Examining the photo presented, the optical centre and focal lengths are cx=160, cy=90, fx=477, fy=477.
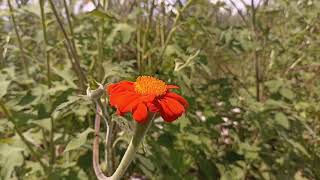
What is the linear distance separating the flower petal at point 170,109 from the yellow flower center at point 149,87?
0.9 inches

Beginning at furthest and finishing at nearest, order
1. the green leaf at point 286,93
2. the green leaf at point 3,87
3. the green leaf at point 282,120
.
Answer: the green leaf at point 286,93 → the green leaf at point 282,120 → the green leaf at point 3,87

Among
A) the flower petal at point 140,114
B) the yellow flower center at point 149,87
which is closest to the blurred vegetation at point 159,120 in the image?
the yellow flower center at point 149,87

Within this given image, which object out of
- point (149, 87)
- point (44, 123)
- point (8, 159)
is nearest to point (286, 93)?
point (44, 123)

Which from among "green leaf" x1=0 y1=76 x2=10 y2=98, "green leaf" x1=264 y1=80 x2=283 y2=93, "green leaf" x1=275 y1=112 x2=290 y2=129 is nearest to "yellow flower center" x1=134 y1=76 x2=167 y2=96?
"green leaf" x1=0 y1=76 x2=10 y2=98

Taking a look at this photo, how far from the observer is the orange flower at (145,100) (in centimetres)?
92

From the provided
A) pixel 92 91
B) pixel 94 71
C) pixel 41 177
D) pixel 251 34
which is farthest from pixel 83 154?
pixel 251 34

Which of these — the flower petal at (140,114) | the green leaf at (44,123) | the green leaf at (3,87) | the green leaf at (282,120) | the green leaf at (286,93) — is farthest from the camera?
the green leaf at (286,93)

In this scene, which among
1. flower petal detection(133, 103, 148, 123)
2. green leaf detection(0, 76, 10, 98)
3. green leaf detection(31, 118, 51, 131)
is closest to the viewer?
flower petal detection(133, 103, 148, 123)

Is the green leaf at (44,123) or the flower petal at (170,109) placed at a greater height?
the flower petal at (170,109)

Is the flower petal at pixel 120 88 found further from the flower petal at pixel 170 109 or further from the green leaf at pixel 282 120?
the green leaf at pixel 282 120

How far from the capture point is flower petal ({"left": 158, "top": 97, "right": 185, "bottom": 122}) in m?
0.93

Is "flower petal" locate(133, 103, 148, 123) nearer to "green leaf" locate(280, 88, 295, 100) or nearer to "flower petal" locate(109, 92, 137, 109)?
"flower petal" locate(109, 92, 137, 109)

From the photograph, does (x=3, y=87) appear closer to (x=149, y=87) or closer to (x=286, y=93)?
(x=149, y=87)

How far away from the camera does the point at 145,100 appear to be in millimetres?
932
